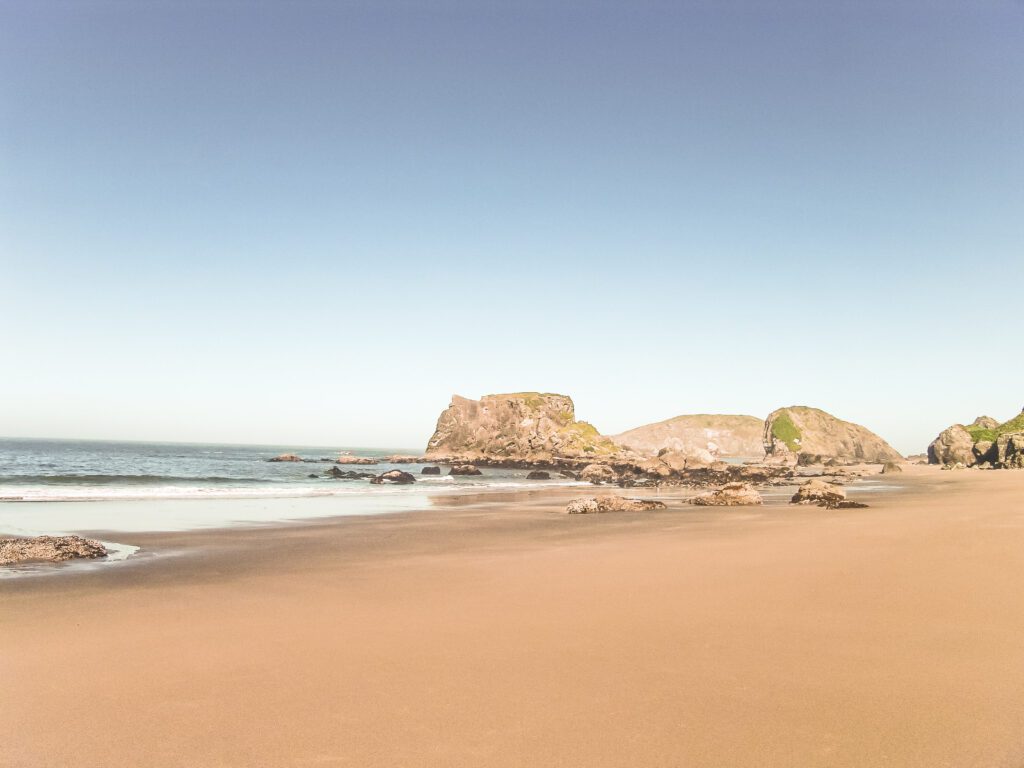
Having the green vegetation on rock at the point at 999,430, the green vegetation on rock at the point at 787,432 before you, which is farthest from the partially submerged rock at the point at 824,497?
the green vegetation on rock at the point at 787,432

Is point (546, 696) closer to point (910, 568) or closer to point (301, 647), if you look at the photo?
point (301, 647)

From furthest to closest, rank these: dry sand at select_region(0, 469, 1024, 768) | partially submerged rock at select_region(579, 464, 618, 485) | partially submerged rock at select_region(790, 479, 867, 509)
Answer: partially submerged rock at select_region(579, 464, 618, 485) → partially submerged rock at select_region(790, 479, 867, 509) → dry sand at select_region(0, 469, 1024, 768)

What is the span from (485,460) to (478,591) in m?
99.7

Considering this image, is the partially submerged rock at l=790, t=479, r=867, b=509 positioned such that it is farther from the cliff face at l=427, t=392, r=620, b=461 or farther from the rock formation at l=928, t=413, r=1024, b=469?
the cliff face at l=427, t=392, r=620, b=461

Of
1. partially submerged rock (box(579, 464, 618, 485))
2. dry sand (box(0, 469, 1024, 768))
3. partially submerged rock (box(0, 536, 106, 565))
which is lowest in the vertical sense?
partially submerged rock (box(579, 464, 618, 485))

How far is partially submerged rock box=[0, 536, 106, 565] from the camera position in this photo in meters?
11.1

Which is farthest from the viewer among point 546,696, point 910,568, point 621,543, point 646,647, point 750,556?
point 621,543

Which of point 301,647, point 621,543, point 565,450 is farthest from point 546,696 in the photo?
point 565,450

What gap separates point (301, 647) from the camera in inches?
240

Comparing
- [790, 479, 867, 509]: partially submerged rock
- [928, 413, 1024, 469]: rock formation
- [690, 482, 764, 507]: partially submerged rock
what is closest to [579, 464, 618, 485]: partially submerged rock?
[690, 482, 764, 507]: partially submerged rock

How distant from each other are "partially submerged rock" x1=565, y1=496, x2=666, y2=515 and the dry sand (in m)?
11.1

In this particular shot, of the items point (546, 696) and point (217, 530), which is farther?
point (217, 530)

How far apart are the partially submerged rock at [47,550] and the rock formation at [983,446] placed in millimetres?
68548

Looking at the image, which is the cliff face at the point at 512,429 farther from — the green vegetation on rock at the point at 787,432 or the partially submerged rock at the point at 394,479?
the partially submerged rock at the point at 394,479
